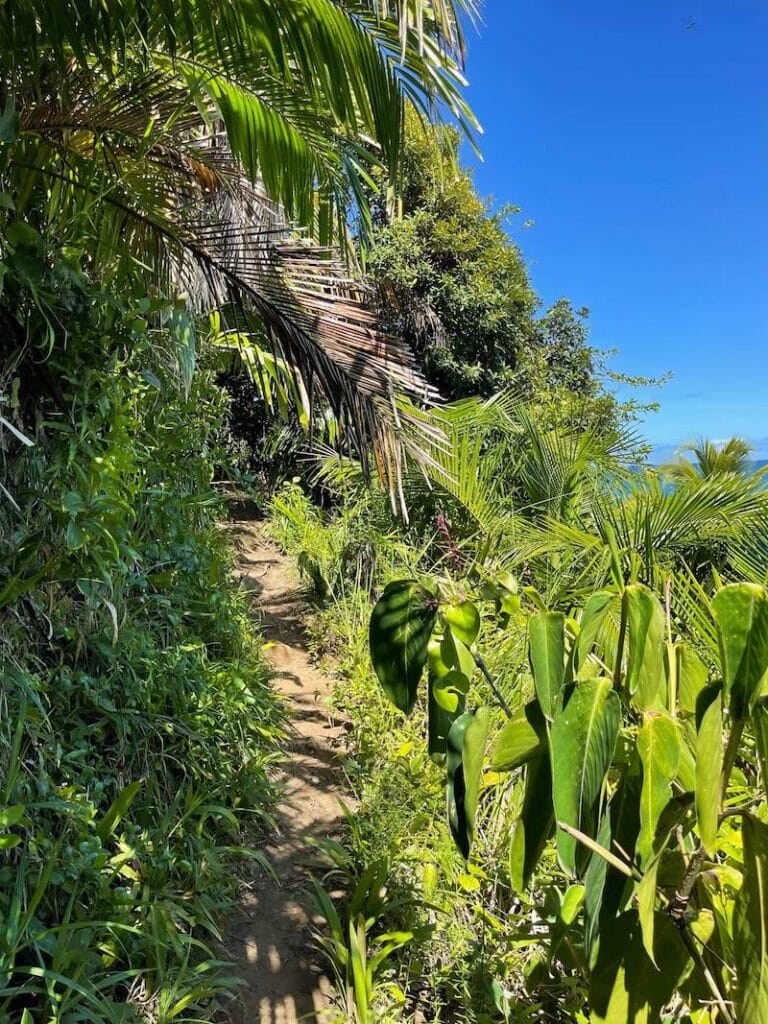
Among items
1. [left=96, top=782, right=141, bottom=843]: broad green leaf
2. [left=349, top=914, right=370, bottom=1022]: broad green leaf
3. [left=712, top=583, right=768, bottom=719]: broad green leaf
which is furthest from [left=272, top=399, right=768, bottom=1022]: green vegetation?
[left=96, top=782, right=141, bottom=843]: broad green leaf

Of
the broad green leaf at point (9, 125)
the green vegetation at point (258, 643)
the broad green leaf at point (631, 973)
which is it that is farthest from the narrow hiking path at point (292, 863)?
the broad green leaf at point (9, 125)

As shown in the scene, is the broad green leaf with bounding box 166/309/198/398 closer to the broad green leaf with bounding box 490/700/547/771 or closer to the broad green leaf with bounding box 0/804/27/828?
the broad green leaf with bounding box 0/804/27/828

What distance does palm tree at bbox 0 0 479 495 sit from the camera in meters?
1.50

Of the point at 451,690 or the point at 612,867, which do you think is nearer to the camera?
the point at 612,867

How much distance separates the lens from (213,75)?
1.78 metres

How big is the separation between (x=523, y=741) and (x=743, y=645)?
27cm

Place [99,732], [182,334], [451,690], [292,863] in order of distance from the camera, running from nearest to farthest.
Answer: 1. [451,690]
2. [99,732]
3. [182,334]
4. [292,863]

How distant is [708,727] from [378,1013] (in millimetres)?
1573

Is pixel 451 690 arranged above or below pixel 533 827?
above

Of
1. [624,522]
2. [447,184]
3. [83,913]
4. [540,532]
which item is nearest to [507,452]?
[540,532]

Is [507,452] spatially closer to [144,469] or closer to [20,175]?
[144,469]

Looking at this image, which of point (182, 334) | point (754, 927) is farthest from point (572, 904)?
point (182, 334)

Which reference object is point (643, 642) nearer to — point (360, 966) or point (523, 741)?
point (523, 741)

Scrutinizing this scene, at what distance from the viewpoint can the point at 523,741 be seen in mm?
704
